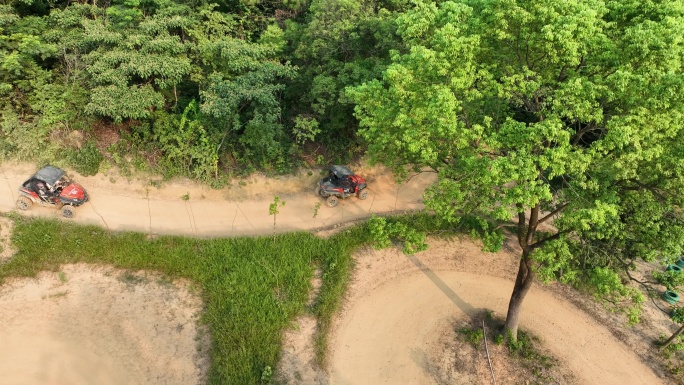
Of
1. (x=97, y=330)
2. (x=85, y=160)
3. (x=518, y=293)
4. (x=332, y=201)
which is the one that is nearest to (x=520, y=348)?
(x=518, y=293)

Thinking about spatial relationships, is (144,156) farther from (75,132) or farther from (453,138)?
(453,138)

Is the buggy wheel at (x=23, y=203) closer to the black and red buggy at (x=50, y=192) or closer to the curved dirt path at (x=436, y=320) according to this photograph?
the black and red buggy at (x=50, y=192)

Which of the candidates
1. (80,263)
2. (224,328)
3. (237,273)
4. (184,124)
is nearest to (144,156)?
(184,124)

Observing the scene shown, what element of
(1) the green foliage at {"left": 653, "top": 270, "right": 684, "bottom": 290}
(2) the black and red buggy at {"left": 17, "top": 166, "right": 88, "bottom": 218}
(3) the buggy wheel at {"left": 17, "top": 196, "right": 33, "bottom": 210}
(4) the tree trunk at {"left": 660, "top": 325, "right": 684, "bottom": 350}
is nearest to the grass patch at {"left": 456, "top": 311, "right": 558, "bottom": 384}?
(4) the tree trunk at {"left": 660, "top": 325, "right": 684, "bottom": 350}

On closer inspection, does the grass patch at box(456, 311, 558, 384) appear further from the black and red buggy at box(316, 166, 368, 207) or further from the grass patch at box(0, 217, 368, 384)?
the black and red buggy at box(316, 166, 368, 207)

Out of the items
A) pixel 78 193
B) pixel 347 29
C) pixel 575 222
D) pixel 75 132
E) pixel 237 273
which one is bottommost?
pixel 237 273
